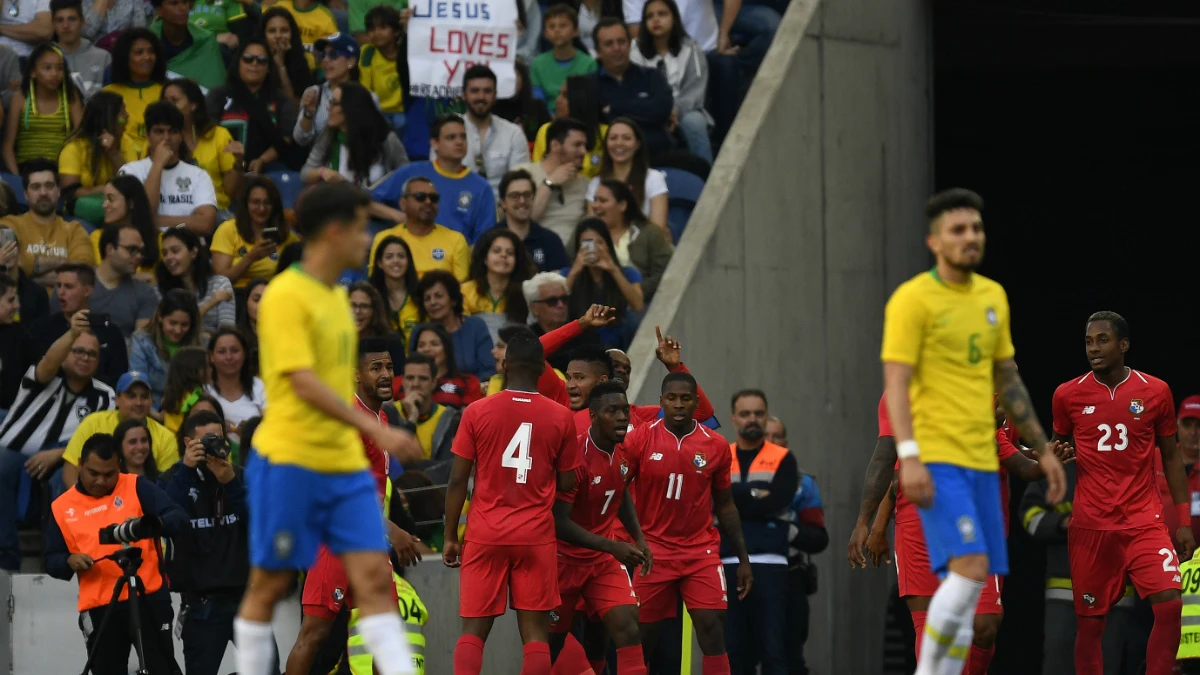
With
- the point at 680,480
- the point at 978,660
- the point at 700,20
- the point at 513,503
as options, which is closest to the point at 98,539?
the point at 513,503

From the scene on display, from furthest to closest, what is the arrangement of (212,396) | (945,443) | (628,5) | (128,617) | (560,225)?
1. (628,5)
2. (560,225)
3. (212,396)
4. (128,617)
5. (945,443)

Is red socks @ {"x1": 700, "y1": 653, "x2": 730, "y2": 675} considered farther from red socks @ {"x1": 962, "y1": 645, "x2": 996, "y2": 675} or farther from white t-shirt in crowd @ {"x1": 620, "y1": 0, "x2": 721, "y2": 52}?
white t-shirt in crowd @ {"x1": 620, "y1": 0, "x2": 721, "y2": 52}

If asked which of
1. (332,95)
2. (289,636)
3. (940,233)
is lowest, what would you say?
(289,636)

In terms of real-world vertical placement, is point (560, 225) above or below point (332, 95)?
below

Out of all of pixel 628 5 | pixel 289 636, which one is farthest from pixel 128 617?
pixel 628 5

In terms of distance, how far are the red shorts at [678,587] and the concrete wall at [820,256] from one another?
3.84 m

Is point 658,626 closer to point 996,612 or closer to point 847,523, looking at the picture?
point 996,612

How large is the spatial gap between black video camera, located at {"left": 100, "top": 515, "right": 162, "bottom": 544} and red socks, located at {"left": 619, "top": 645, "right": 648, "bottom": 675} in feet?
9.93

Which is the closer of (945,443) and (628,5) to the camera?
(945,443)

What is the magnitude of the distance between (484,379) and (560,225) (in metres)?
2.33

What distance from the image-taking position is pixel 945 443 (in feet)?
28.1

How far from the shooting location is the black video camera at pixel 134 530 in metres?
12.2

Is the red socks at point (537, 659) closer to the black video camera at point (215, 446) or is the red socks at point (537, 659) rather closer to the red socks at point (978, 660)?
the red socks at point (978, 660)

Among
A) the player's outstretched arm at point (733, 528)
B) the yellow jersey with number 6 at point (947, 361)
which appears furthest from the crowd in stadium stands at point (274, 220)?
the yellow jersey with number 6 at point (947, 361)
